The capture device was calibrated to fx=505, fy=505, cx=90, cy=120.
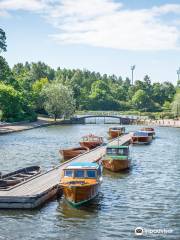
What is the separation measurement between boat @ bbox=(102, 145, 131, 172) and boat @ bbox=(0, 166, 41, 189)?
9.45 m

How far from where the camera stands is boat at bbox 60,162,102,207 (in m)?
38.7

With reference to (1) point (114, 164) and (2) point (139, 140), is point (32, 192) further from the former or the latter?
(2) point (139, 140)

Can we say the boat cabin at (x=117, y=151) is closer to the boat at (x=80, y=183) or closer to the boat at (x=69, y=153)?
the boat at (x=69, y=153)

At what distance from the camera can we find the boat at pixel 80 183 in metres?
38.7

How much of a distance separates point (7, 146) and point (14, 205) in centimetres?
4532

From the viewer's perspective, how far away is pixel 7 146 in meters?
81.9

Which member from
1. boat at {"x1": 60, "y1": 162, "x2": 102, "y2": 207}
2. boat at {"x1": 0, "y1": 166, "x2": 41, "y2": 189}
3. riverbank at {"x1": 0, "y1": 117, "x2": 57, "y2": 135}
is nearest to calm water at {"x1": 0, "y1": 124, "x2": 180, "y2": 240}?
boat at {"x1": 60, "y1": 162, "x2": 102, "y2": 207}

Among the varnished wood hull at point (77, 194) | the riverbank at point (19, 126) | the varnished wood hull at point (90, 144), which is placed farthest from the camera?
the riverbank at point (19, 126)

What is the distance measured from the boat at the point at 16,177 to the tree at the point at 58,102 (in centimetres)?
9829

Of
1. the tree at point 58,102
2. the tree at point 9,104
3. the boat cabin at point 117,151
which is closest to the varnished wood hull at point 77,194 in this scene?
the boat cabin at point 117,151

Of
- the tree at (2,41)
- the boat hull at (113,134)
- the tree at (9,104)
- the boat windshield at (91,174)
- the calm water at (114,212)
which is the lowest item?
the calm water at (114,212)

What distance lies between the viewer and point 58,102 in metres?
149

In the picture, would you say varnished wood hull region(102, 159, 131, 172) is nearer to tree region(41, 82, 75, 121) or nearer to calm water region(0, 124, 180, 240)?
calm water region(0, 124, 180, 240)

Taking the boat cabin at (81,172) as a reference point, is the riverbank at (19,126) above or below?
above
